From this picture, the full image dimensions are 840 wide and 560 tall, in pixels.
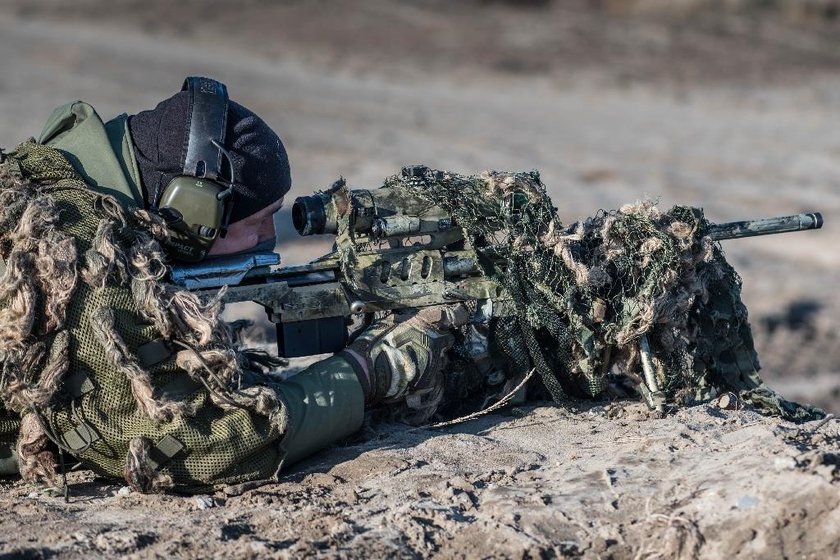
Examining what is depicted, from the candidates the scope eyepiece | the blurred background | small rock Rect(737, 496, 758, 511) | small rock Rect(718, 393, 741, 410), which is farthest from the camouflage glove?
the blurred background

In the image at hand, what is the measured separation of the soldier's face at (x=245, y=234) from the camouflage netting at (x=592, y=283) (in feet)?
2.03

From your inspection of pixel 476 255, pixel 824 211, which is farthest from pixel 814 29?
pixel 476 255

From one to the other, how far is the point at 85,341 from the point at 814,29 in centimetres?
2168

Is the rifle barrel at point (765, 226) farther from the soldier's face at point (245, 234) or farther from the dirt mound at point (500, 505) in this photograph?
the soldier's face at point (245, 234)

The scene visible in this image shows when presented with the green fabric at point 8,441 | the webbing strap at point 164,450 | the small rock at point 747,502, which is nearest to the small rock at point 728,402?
the small rock at point 747,502

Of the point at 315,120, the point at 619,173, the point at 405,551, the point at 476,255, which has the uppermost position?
the point at 315,120

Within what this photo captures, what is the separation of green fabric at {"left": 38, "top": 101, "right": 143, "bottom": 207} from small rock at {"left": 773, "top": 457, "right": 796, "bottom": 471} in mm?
2298

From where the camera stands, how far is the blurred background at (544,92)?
39.1 ft

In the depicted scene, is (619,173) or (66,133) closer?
(66,133)

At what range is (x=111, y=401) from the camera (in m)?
3.91

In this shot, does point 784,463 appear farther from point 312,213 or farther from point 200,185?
point 200,185

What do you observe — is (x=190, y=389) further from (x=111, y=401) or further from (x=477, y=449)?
(x=477, y=449)

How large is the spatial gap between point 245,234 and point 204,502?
3.34 ft

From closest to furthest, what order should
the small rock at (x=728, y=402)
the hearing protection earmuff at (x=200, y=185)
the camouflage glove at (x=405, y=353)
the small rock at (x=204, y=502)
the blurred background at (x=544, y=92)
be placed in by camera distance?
the small rock at (x=204, y=502), the hearing protection earmuff at (x=200, y=185), the camouflage glove at (x=405, y=353), the small rock at (x=728, y=402), the blurred background at (x=544, y=92)
